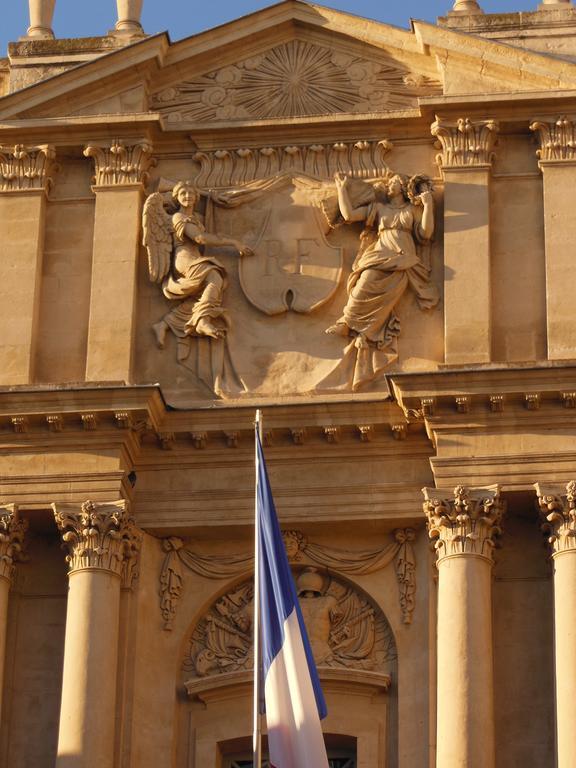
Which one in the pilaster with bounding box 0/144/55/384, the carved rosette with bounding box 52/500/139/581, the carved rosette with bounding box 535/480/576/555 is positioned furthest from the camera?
the pilaster with bounding box 0/144/55/384

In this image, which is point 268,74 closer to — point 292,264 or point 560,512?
point 292,264

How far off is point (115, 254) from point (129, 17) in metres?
2.95

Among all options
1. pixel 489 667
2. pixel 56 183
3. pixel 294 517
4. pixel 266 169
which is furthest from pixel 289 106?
pixel 489 667

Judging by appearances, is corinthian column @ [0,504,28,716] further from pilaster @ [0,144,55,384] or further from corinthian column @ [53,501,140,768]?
pilaster @ [0,144,55,384]

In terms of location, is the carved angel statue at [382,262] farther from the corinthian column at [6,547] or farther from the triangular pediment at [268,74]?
the corinthian column at [6,547]

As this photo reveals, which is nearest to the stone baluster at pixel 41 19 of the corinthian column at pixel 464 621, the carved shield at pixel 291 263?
the carved shield at pixel 291 263

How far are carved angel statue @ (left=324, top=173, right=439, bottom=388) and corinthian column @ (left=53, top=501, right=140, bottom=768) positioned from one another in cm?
297

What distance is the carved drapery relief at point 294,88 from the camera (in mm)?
29891

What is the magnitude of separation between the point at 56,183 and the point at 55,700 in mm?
5605

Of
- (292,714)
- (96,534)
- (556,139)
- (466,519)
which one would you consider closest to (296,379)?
(466,519)

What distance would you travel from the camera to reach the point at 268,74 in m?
30.2

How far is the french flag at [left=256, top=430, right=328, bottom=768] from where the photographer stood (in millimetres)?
25562

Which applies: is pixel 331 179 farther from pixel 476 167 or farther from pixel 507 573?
pixel 507 573

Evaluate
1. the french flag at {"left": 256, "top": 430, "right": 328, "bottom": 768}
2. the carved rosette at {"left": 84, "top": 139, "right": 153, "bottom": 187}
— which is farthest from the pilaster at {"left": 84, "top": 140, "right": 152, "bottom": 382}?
the french flag at {"left": 256, "top": 430, "right": 328, "bottom": 768}
